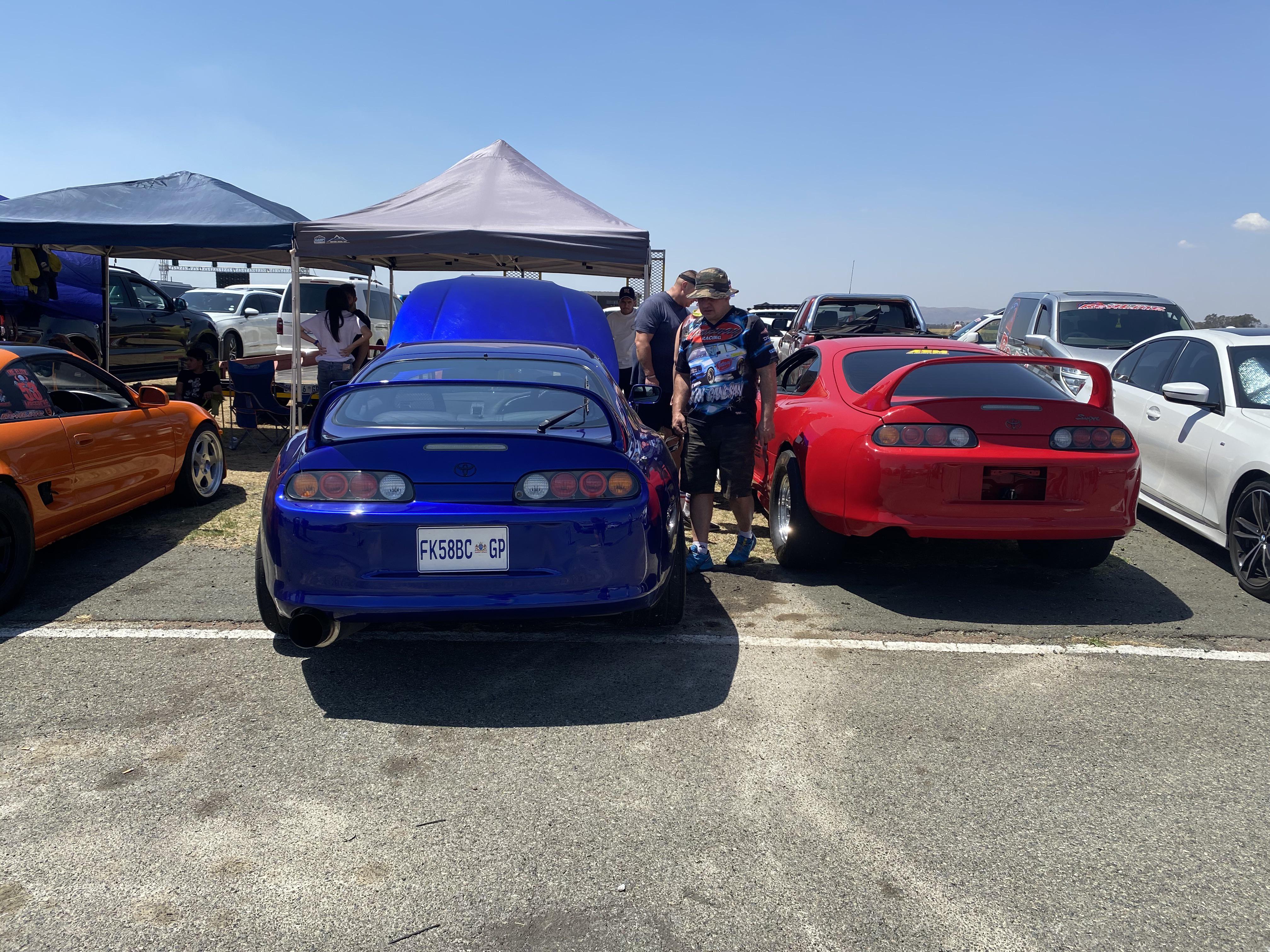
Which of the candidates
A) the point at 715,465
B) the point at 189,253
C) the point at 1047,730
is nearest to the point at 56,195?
the point at 189,253

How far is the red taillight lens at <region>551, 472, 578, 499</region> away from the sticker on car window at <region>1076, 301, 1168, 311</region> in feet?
30.0

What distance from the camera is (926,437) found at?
15.5 feet

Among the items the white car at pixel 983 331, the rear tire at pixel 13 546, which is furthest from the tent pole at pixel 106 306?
the white car at pixel 983 331

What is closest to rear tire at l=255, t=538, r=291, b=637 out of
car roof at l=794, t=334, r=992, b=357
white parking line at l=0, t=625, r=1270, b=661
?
white parking line at l=0, t=625, r=1270, b=661

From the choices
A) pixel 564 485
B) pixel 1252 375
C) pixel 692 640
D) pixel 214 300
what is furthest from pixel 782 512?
pixel 214 300

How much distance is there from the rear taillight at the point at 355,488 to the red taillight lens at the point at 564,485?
53 cm

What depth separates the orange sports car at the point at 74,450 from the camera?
4664 millimetres

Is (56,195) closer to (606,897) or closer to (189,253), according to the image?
(189,253)

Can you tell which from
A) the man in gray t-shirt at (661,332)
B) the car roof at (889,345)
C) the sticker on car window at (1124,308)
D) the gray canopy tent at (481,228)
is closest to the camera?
the car roof at (889,345)

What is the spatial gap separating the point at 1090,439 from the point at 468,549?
3.28 m

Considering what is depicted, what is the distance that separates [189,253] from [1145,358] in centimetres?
1005

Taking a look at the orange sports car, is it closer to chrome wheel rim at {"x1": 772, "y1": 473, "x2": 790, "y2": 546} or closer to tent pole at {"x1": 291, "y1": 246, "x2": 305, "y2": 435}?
tent pole at {"x1": 291, "y1": 246, "x2": 305, "y2": 435}

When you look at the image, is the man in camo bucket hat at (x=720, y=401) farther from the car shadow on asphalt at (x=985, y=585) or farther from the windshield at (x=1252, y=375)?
the windshield at (x=1252, y=375)

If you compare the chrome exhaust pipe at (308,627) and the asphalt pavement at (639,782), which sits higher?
the chrome exhaust pipe at (308,627)
